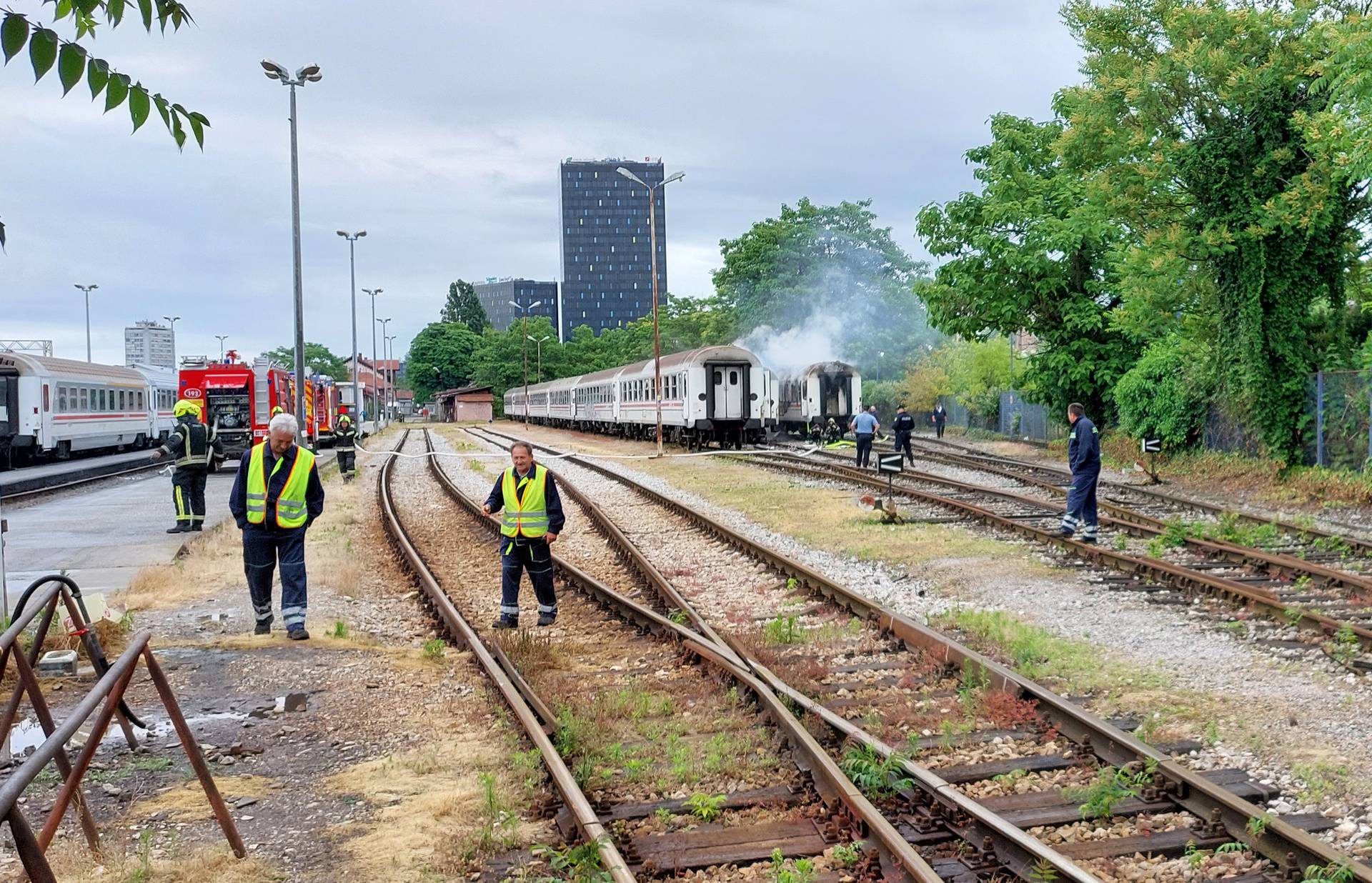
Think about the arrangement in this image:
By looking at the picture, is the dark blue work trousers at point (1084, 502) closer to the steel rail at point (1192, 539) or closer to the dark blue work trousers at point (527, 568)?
the steel rail at point (1192, 539)

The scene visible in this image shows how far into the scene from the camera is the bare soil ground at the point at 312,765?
4957mm

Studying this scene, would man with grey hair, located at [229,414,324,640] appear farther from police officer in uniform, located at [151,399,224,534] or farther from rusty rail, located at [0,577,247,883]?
police officer in uniform, located at [151,399,224,534]

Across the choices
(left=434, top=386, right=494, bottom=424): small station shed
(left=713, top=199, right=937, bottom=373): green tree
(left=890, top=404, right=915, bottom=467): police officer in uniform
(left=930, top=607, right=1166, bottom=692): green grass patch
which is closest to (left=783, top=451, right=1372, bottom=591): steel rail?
(left=890, top=404, right=915, bottom=467): police officer in uniform

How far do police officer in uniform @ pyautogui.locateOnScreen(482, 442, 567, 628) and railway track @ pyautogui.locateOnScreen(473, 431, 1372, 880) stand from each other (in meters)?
1.22

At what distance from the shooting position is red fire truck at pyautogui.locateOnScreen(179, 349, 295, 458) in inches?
1177

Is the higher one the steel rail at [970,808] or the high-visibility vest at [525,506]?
the high-visibility vest at [525,506]

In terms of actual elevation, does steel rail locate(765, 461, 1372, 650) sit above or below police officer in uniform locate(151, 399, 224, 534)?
below

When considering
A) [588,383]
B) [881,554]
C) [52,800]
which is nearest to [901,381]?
[588,383]

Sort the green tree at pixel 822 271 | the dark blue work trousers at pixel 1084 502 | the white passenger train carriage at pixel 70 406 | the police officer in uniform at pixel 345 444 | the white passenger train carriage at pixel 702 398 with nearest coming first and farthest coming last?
the dark blue work trousers at pixel 1084 502 < the police officer in uniform at pixel 345 444 < the white passenger train carriage at pixel 70 406 < the white passenger train carriage at pixel 702 398 < the green tree at pixel 822 271

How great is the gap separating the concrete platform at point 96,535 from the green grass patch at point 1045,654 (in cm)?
874

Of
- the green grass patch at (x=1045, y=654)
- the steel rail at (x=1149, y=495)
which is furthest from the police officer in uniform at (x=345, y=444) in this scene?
the green grass patch at (x=1045, y=654)

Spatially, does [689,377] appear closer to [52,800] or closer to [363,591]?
[363,591]

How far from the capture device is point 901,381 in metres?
51.1

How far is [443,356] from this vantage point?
130625 millimetres
